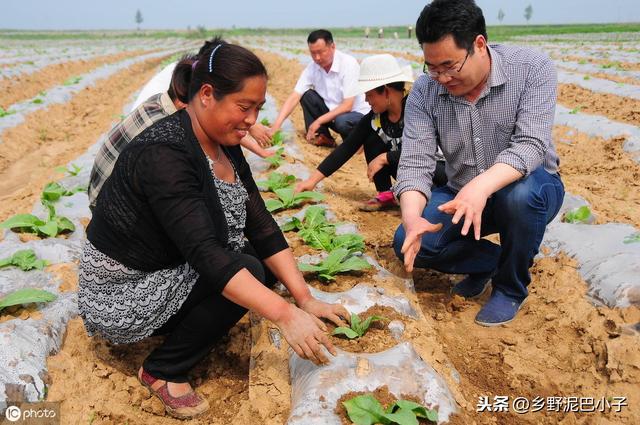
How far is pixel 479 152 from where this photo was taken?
2688mm

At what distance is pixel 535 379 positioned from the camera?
2.37m

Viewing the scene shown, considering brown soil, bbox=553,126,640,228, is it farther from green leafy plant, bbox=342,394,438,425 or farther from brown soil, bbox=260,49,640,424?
green leafy plant, bbox=342,394,438,425

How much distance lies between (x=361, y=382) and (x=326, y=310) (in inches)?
15.7

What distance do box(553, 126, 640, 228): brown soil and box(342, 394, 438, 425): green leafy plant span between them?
7.69 ft

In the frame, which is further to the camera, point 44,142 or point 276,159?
point 44,142

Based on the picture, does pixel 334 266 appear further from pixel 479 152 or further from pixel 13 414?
pixel 13 414

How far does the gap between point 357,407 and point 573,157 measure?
16.1 feet

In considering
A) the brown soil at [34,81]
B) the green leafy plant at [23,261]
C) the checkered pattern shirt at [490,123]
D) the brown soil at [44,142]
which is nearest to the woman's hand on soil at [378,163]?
the checkered pattern shirt at [490,123]

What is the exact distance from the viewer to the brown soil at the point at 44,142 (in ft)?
18.2

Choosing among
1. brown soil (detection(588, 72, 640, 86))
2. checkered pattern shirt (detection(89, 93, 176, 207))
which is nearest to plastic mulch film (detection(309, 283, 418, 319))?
checkered pattern shirt (detection(89, 93, 176, 207))

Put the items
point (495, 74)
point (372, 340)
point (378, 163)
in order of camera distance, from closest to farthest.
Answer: point (372, 340) → point (495, 74) → point (378, 163)

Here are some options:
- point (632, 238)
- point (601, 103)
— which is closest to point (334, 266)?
point (632, 238)

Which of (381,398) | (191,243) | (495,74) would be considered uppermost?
(495,74)

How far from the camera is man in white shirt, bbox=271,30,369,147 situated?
5527 mm
